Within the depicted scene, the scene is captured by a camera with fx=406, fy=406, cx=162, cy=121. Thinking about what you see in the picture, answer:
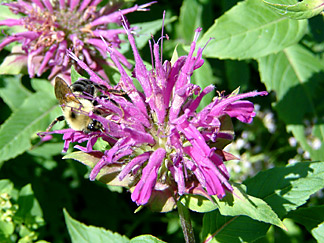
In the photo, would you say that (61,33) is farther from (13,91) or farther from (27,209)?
(27,209)

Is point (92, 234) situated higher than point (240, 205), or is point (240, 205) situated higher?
point (240, 205)

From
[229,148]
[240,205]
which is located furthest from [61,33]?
[229,148]

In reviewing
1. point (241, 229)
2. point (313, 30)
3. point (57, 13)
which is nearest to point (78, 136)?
point (241, 229)

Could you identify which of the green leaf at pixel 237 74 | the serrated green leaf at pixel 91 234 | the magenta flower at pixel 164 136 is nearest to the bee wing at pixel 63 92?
the magenta flower at pixel 164 136

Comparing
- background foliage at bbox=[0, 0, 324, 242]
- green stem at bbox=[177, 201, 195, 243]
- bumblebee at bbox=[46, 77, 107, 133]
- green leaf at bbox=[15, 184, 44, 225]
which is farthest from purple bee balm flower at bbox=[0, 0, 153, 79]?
green stem at bbox=[177, 201, 195, 243]

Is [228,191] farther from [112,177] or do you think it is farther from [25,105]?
[25,105]

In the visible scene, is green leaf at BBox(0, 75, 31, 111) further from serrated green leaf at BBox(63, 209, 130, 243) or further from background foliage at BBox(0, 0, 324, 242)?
serrated green leaf at BBox(63, 209, 130, 243)

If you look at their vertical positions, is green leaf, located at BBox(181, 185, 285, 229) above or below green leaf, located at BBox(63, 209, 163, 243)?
above
